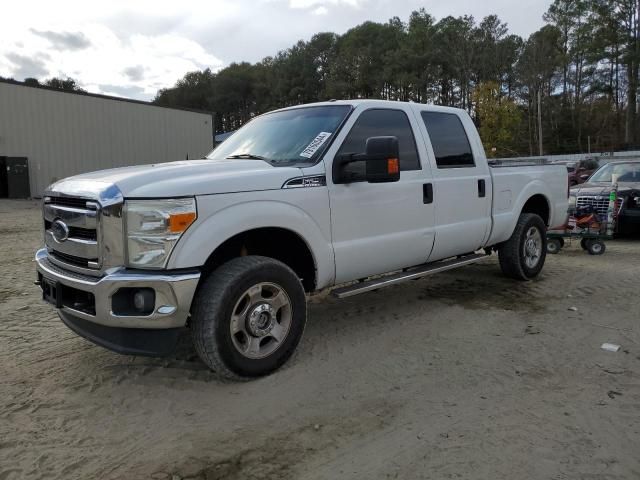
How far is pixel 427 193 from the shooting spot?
4730 mm

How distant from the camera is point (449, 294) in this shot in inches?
233

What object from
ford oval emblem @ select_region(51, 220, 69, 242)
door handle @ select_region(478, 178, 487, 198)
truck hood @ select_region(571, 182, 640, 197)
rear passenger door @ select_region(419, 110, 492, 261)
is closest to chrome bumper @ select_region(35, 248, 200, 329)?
ford oval emblem @ select_region(51, 220, 69, 242)

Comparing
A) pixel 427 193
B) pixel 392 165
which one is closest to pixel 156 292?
pixel 392 165

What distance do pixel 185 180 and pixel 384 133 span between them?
200cm

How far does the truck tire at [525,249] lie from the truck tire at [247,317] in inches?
135

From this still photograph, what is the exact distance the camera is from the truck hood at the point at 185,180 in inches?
A: 125

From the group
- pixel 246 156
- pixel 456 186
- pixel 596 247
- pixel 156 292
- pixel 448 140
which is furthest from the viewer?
pixel 596 247

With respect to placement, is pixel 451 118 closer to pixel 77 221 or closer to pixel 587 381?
pixel 587 381

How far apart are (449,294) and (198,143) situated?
28.4 metres

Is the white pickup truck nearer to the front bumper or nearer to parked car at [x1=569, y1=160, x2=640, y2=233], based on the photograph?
the front bumper

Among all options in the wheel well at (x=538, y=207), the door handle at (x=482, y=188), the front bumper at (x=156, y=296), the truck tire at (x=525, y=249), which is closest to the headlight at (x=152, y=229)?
the front bumper at (x=156, y=296)

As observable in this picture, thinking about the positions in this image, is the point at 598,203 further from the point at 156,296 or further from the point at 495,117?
the point at 495,117

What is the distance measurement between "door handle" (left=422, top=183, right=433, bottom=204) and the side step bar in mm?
674

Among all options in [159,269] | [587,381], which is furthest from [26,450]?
[587,381]
